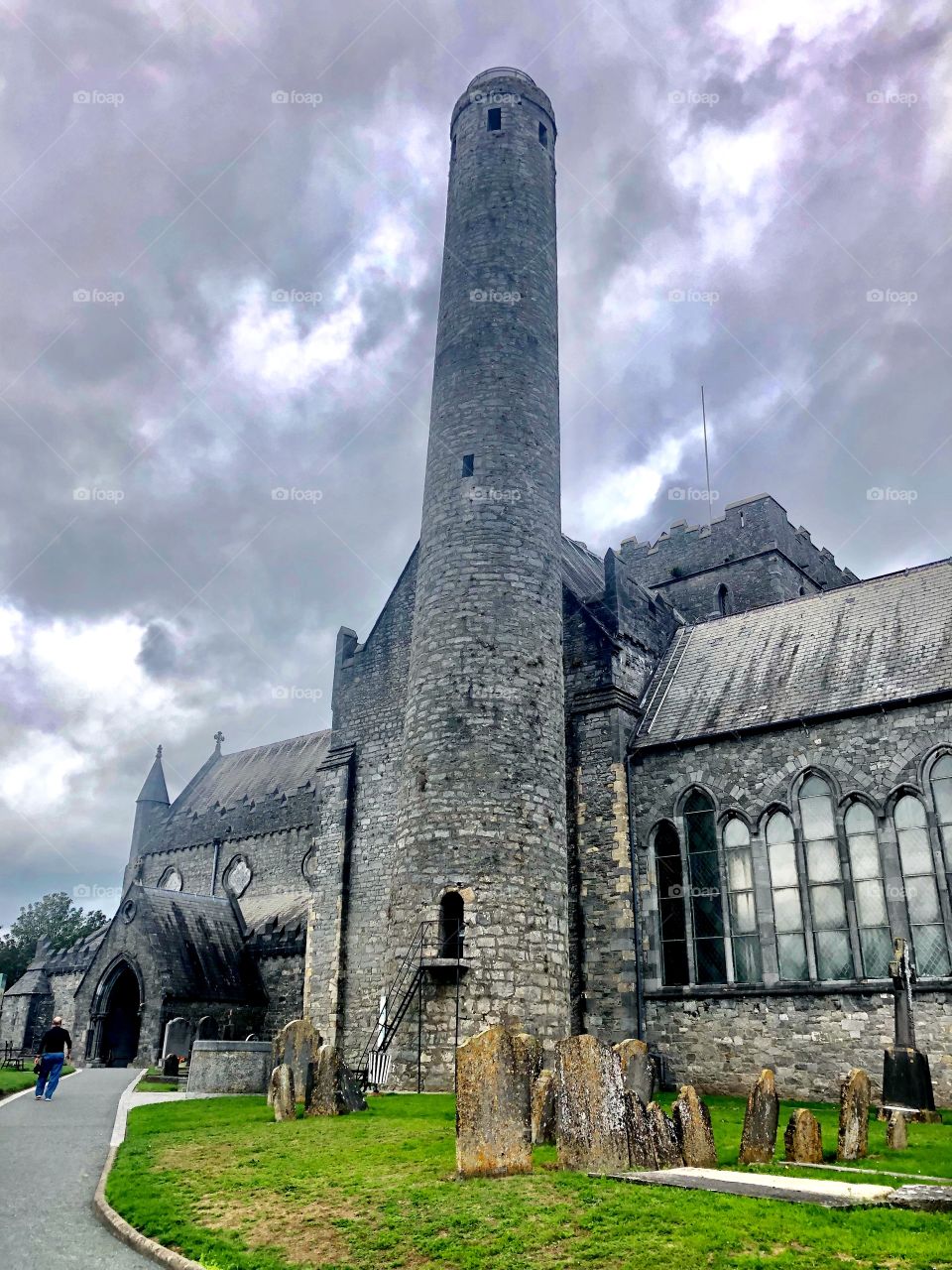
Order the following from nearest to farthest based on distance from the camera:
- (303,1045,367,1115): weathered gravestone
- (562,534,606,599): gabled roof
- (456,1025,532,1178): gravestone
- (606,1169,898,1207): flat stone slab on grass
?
(606,1169,898,1207): flat stone slab on grass < (456,1025,532,1178): gravestone < (303,1045,367,1115): weathered gravestone < (562,534,606,599): gabled roof

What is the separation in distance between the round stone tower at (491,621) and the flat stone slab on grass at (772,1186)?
362 inches

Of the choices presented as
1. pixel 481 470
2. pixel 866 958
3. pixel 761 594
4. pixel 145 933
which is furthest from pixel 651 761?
pixel 145 933

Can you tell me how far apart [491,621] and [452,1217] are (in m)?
14.1

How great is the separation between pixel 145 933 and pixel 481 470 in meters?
18.9

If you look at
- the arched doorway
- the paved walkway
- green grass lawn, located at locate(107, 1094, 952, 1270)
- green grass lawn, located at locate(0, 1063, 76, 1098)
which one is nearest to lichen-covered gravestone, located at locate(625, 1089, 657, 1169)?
green grass lawn, located at locate(107, 1094, 952, 1270)

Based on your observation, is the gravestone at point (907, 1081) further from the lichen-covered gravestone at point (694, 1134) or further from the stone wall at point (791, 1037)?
the lichen-covered gravestone at point (694, 1134)

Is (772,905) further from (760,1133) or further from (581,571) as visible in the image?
(581,571)

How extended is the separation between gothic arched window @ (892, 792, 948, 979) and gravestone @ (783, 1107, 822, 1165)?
8559 millimetres

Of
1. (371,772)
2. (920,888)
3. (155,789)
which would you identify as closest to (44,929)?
(155,789)

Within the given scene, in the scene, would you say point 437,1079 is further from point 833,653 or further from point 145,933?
point 145,933

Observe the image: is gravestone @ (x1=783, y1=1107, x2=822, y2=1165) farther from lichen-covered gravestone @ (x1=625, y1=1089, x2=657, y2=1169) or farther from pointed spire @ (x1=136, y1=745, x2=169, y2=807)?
pointed spire @ (x1=136, y1=745, x2=169, y2=807)

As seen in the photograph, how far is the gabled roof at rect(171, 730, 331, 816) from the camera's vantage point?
4319cm

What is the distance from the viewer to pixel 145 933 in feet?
101

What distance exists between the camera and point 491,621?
21016 mm
